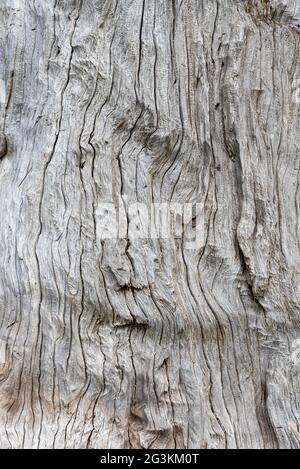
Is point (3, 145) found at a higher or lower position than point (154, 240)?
higher

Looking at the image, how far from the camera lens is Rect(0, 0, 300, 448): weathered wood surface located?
2.38 m

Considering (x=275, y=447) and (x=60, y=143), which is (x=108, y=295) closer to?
(x=60, y=143)

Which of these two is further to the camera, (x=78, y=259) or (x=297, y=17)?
(x=297, y=17)

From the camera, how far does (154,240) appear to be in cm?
243

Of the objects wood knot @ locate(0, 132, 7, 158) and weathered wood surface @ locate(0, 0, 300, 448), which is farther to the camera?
wood knot @ locate(0, 132, 7, 158)

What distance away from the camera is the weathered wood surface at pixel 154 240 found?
7.82 feet

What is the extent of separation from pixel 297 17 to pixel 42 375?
214 centimetres

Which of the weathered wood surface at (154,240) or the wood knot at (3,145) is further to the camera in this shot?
the wood knot at (3,145)

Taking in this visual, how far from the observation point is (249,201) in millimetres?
2467

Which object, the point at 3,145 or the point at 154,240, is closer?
the point at 154,240

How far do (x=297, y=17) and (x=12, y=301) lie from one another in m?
1.98
